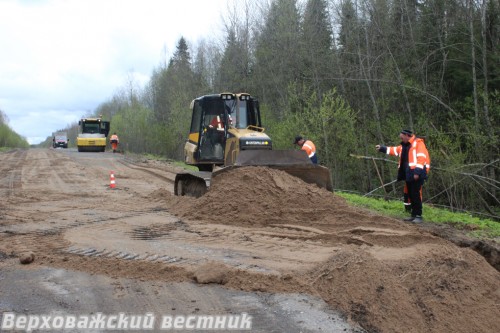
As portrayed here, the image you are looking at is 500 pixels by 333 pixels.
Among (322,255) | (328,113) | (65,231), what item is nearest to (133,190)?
(65,231)

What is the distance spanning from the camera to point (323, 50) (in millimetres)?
25094

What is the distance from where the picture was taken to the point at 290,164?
10.0 meters

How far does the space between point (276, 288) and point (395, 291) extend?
4.04 feet

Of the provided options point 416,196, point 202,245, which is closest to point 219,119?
point 416,196

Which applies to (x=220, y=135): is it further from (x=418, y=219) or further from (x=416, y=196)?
(x=418, y=219)

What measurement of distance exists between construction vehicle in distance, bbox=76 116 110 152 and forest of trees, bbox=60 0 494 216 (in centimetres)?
1565

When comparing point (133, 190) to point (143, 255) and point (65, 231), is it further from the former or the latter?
point (143, 255)

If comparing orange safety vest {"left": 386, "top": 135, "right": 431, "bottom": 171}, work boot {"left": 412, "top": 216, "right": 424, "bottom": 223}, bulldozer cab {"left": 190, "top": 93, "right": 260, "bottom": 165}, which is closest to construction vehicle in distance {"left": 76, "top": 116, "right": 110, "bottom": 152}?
bulldozer cab {"left": 190, "top": 93, "right": 260, "bottom": 165}

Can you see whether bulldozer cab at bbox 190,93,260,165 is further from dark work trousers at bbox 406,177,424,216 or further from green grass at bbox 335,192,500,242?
dark work trousers at bbox 406,177,424,216

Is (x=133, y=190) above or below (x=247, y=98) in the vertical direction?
below

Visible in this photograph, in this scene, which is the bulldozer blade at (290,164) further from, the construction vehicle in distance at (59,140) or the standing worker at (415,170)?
the construction vehicle in distance at (59,140)

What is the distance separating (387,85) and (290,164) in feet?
44.8

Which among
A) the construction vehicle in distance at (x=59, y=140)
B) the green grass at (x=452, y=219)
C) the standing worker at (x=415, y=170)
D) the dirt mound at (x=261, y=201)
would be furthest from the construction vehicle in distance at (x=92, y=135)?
the standing worker at (x=415, y=170)

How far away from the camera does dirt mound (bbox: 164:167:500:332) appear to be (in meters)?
4.61
